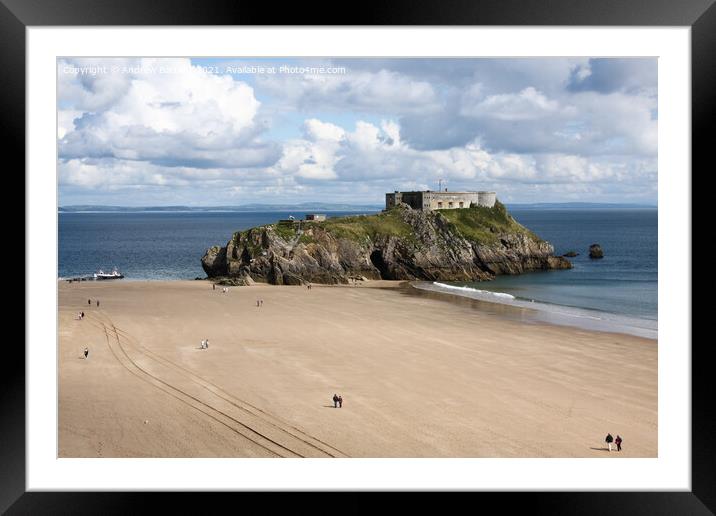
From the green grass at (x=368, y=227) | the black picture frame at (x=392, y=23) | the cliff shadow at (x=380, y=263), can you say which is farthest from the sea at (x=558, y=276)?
the black picture frame at (x=392, y=23)

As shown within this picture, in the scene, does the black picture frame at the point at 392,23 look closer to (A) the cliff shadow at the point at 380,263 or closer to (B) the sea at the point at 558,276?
(B) the sea at the point at 558,276

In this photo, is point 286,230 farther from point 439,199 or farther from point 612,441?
point 612,441

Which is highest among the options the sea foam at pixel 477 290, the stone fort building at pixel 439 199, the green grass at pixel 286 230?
the stone fort building at pixel 439 199

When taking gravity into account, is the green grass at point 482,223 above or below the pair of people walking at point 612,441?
above

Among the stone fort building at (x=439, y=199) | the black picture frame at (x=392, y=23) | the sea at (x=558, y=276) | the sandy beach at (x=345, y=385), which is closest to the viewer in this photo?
the black picture frame at (x=392, y=23)

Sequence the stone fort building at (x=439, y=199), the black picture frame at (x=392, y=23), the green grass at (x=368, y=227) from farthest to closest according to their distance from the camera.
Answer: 1. the stone fort building at (x=439, y=199)
2. the green grass at (x=368, y=227)
3. the black picture frame at (x=392, y=23)

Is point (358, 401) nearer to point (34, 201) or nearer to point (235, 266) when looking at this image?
point (34, 201)

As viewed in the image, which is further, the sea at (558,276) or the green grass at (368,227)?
the green grass at (368,227)
